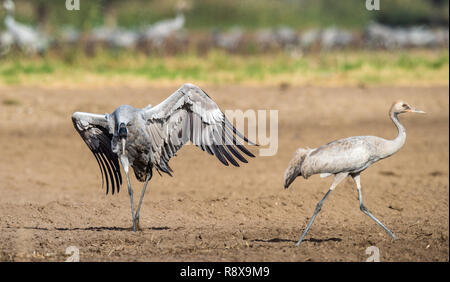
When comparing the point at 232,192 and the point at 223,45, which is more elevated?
the point at 223,45

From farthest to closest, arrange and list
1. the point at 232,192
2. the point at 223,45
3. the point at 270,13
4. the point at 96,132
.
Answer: the point at 270,13, the point at 223,45, the point at 232,192, the point at 96,132

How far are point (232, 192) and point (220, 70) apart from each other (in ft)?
21.0

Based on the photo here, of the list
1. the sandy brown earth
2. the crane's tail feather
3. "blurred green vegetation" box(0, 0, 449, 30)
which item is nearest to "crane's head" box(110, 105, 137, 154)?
the sandy brown earth

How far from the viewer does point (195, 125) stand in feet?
22.6

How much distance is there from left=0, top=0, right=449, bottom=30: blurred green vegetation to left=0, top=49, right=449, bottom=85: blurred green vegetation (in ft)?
42.2

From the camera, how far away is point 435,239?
6184mm

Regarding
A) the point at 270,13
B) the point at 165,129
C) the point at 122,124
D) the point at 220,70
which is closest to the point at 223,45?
the point at 220,70

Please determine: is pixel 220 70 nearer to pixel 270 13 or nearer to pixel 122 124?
pixel 122 124

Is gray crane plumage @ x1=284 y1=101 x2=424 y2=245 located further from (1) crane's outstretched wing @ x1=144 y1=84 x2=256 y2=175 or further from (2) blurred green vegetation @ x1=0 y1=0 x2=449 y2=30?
(2) blurred green vegetation @ x1=0 y1=0 x2=449 y2=30

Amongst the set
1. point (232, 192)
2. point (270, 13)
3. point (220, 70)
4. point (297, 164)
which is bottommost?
point (232, 192)

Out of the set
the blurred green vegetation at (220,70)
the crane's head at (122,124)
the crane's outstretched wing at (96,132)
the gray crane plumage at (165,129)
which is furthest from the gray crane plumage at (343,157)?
the blurred green vegetation at (220,70)

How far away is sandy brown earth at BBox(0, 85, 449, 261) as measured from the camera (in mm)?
6168

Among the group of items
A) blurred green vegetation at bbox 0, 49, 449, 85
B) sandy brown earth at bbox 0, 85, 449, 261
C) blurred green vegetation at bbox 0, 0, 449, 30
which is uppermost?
blurred green vegetation at bbox 0, 0, 449, 30

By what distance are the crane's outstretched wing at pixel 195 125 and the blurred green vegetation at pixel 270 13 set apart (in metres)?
21.9
